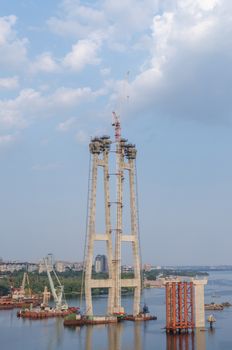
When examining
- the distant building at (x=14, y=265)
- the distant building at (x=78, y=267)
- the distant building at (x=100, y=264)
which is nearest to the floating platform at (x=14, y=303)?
the distant building at (x=14, y=265)

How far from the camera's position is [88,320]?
36.6 m

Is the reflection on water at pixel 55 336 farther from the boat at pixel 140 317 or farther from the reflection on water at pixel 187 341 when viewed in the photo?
the reflection on water at pixel 187 341

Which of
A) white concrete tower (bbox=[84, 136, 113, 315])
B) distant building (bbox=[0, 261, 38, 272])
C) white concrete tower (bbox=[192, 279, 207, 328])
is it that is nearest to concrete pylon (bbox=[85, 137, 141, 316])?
white concrete tower (bbox=[84, 136, 113, 315])

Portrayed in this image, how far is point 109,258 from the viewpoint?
126 feet

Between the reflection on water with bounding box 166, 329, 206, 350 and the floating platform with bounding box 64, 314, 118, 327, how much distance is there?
6801 millimetres

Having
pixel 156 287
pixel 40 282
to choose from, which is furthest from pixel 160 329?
pixel 156 287

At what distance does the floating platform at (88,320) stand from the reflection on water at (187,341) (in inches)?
268

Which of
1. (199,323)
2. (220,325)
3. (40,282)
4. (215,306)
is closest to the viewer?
(199,323)

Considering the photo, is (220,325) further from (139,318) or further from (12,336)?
(12,336)

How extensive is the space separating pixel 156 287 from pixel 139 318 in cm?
5727

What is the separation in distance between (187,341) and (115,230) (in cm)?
1195

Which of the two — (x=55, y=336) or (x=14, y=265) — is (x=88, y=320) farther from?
(x=14, y=265)

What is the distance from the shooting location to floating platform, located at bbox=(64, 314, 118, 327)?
36.5m

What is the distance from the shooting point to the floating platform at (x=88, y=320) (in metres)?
36.5
